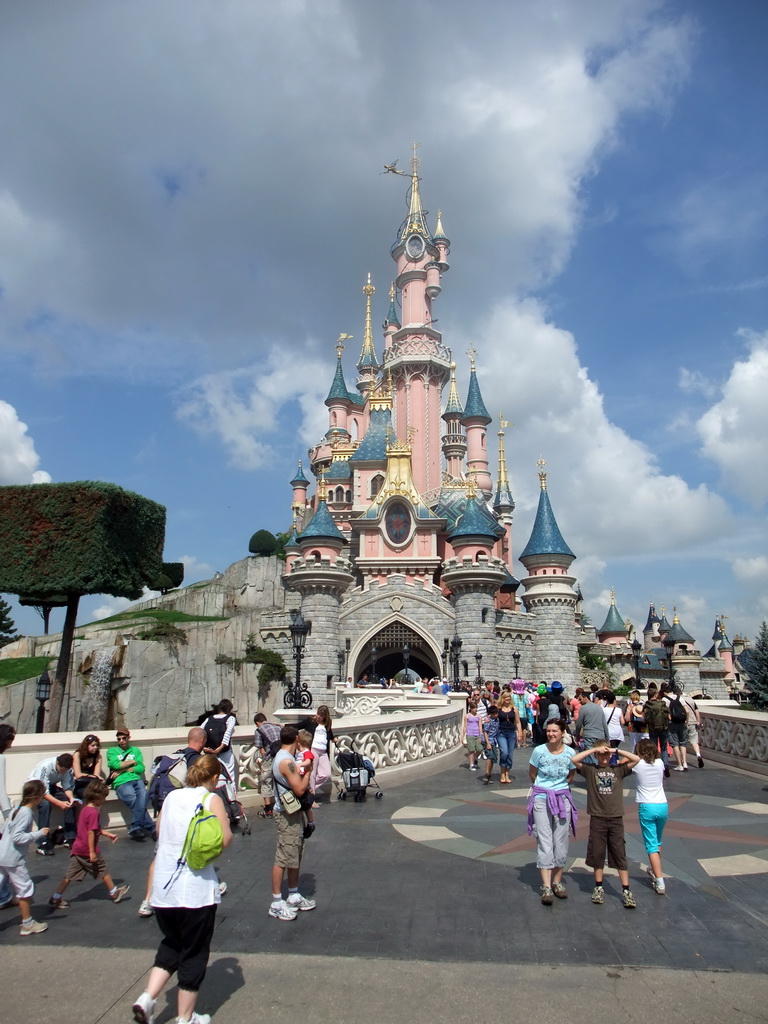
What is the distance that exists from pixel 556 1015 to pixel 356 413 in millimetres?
54052

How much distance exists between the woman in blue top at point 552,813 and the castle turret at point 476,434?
4321 centimetres

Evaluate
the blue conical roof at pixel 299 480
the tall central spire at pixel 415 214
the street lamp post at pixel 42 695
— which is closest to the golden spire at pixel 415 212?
the tall central spire at pixel 415 214

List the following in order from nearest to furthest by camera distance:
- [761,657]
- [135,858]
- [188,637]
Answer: [135,858] → [761,657] → [188,637]

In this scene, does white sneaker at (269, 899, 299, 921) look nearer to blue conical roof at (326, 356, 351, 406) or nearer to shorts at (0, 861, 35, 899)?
shorts at (0, 861, 35, 899)

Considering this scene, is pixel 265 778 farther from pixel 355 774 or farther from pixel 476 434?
pixel 476 434

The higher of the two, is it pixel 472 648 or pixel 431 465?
pixel 431 465

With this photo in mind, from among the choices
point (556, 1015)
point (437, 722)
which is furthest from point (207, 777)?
point (437, 722)

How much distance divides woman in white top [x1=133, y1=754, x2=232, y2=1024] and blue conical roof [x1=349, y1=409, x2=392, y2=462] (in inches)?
1577

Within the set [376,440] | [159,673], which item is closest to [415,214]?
[376,440]

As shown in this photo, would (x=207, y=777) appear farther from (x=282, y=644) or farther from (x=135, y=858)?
(x=282, y=644)

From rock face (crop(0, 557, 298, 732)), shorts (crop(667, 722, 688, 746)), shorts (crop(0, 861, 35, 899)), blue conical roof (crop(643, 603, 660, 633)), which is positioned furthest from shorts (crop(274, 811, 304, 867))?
blue conical roof (crop(643, 603, 660, 633))

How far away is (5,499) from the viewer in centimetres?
2061

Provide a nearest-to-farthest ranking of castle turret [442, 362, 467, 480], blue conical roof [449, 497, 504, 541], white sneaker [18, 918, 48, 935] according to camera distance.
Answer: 1. white sneaker [18, 918, 48, 935]
2. blue conical roof [449, 497, 504, 541]
3. castle turret [442, 362, 467, 480]

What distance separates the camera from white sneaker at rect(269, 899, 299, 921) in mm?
5301
